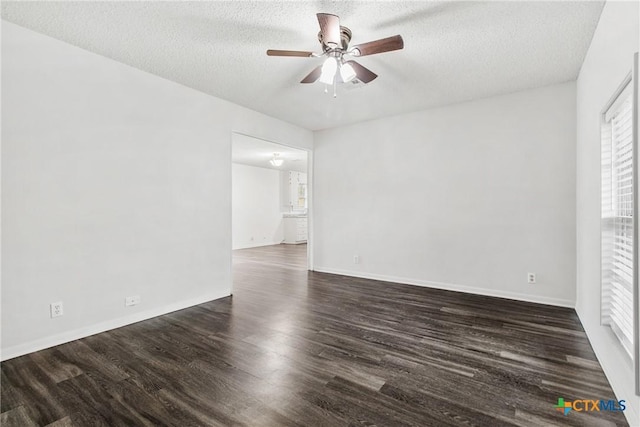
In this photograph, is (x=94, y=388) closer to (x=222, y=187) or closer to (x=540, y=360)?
(x=222, y=187)

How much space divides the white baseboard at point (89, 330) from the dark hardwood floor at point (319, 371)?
8cm

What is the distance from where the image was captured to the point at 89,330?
2.70 m

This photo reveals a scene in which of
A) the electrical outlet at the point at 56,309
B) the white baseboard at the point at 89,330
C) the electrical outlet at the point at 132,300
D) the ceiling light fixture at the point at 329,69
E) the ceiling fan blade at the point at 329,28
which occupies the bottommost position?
the white baseboard at the point at 89,330

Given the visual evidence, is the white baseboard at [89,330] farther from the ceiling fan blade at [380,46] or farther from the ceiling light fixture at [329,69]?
the ceiling fan blade at [380,46]

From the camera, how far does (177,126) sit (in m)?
3.40

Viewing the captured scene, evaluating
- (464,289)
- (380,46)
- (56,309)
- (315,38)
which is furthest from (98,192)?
(464,289)

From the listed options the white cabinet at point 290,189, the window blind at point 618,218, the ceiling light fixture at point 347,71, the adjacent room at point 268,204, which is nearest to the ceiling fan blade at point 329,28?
the ceiling light fixture at point 347,71

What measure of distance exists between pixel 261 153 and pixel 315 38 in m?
4.85

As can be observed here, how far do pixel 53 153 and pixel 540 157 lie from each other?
15.9 ft

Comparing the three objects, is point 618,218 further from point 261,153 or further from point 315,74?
point 261,153

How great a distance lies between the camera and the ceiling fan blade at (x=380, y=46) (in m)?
2.13

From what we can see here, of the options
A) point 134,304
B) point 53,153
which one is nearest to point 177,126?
point 53,153

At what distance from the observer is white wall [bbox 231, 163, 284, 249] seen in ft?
28.8

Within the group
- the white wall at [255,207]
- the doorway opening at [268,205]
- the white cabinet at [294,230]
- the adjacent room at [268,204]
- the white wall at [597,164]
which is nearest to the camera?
the white wall at [597,164]
